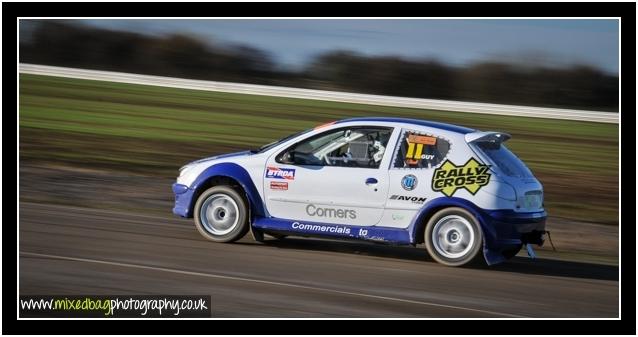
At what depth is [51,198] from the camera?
13586 millimetres

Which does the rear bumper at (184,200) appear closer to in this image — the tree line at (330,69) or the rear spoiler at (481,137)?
the rear spoiler at (481,137)

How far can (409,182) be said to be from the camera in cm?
970

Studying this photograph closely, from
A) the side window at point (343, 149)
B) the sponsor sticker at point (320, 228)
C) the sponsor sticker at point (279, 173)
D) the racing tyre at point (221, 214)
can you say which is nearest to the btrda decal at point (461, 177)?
the side window at point (343, 149)

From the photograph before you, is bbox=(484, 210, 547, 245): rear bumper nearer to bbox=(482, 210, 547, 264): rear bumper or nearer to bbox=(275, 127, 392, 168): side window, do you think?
bbox=(482, 210, 547, 264): rear bumper

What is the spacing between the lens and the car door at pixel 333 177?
32.3 feet

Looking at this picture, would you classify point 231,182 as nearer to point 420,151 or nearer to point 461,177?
point 420,151

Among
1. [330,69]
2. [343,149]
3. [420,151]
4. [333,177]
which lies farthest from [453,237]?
[330,69]

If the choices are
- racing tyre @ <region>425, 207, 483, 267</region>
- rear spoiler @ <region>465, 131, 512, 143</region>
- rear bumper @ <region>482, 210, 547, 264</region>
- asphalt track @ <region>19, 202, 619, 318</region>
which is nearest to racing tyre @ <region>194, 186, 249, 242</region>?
asphalt track @ <region>19, 202, 619, 318</region>

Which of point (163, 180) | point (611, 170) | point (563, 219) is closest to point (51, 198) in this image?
point (163, 180)

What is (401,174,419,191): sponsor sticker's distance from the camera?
9688mm

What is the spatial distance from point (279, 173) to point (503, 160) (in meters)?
2.47

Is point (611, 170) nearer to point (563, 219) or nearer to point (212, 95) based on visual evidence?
point (563, 219)

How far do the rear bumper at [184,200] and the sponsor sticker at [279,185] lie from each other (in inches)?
38.9

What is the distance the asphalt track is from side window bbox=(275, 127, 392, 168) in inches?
40.8
